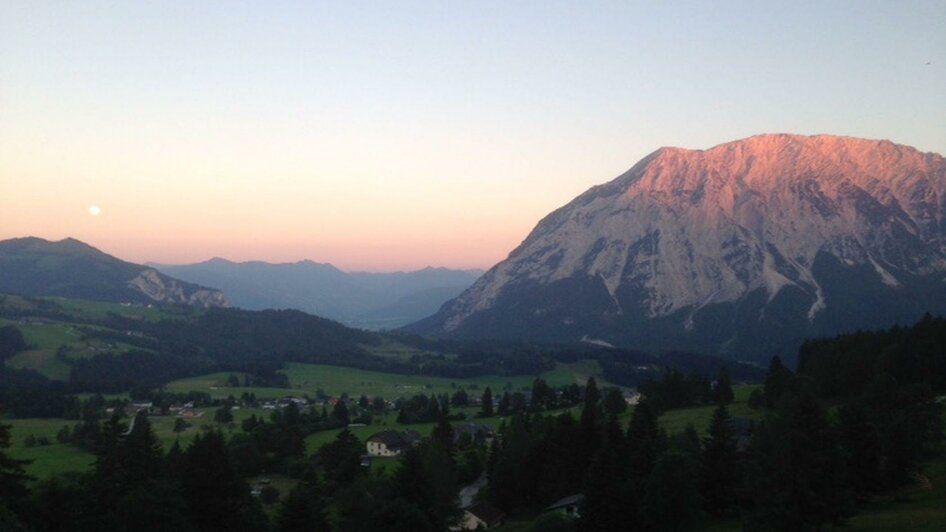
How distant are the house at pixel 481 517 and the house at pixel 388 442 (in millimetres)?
30012

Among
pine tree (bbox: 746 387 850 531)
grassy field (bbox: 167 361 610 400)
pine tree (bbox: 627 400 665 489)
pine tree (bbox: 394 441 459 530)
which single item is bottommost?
grassy field (bbox: 167 361 610 400)

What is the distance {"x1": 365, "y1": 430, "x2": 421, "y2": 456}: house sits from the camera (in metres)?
89.1

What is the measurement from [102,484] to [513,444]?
3030cm

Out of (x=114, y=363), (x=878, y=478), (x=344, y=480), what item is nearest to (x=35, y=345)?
(x=114, y=363)

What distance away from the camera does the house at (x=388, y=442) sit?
89050 mm

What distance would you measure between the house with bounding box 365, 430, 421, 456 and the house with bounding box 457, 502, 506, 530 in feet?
98.5

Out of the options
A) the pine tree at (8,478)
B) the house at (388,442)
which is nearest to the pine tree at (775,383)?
the house at (388,442)

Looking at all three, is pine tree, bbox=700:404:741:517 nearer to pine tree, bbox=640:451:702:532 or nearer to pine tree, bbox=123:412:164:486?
pine tree, bbox=640:451:702:532

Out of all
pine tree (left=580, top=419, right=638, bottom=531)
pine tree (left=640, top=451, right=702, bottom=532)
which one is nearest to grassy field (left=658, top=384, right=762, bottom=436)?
pine tree (left=640, top=451, right=702, bottom=532)

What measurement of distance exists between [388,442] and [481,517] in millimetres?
35320

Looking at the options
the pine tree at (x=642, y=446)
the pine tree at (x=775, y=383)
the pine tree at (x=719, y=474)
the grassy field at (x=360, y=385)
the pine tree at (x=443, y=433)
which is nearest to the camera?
the pine tree at (x=719, y=474)

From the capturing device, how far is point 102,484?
42938mm

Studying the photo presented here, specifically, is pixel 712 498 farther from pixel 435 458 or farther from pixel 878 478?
pixel 435 458

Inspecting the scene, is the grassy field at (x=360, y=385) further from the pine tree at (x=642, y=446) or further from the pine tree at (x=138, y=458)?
the pine tree at (x=642, y=446)
